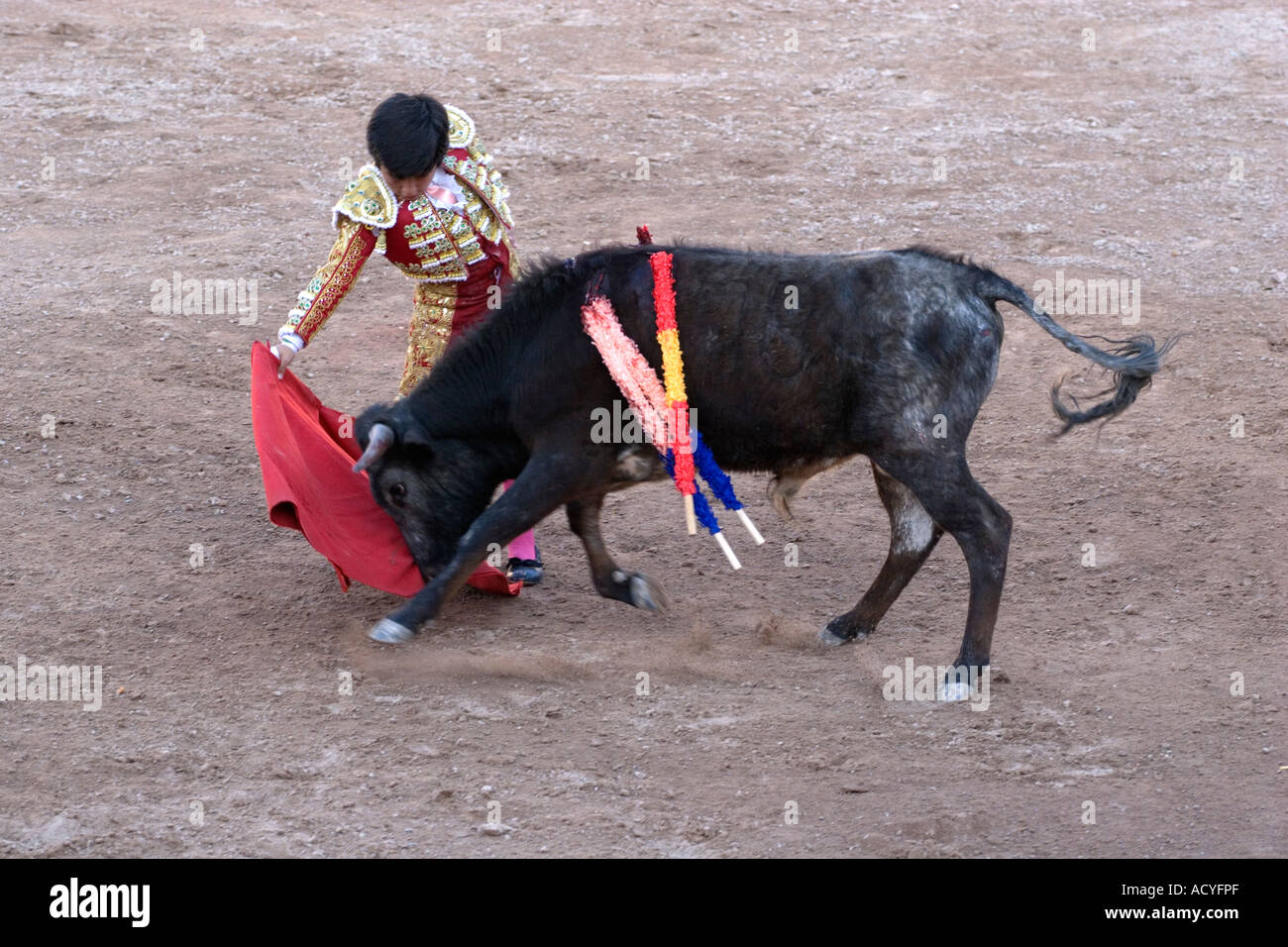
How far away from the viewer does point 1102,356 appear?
5.14 metres

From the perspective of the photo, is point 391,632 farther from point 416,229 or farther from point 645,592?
point 416,229

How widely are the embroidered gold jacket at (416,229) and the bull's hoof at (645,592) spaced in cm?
127

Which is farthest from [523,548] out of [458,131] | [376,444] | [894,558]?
[458,131]

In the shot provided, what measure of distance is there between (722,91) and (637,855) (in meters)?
7.87

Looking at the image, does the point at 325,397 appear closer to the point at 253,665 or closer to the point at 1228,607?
the point at 253,665

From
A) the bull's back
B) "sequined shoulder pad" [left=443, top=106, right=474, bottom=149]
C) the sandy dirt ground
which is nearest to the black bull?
the bull's back

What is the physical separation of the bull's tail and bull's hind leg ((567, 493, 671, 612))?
1510 mm

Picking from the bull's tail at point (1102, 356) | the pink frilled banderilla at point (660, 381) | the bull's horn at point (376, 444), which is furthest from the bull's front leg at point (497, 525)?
the bull's tail at point (1102, 356)

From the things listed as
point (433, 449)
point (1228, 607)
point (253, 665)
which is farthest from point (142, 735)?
point (1228, 607)

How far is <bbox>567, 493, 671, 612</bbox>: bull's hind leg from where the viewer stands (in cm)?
535

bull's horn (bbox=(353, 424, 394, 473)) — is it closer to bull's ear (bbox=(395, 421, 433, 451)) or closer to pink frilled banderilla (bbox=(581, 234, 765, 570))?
bull's ear (bbox=(395, 421, 433, 451))

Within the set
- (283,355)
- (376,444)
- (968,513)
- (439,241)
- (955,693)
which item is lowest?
(955,693)

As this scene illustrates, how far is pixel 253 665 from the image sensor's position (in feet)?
17.0

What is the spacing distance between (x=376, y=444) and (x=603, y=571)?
91 cm
